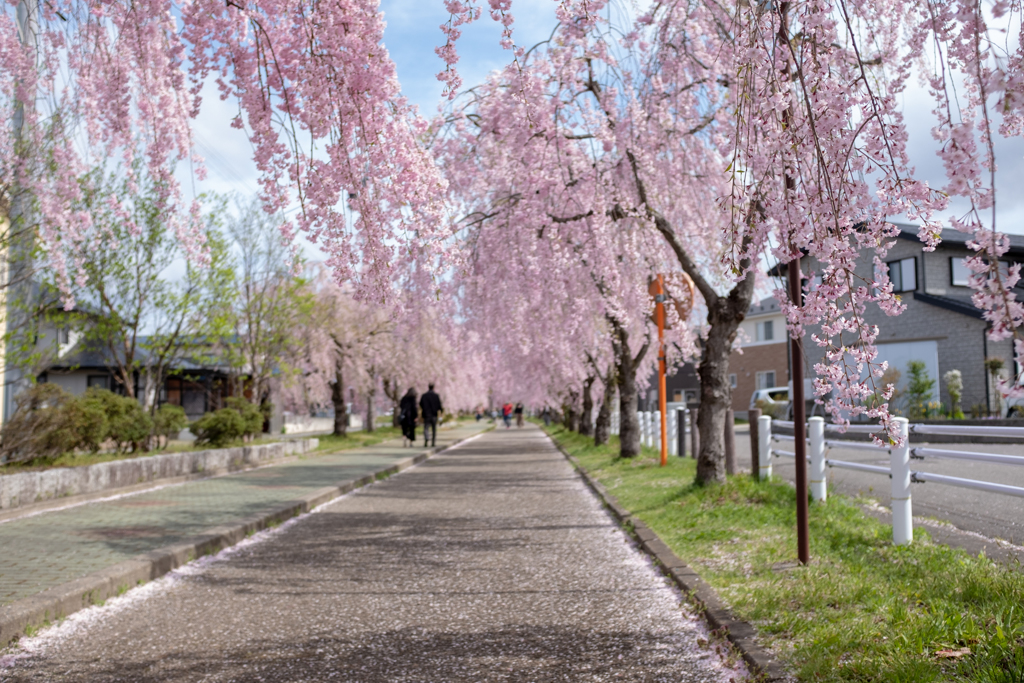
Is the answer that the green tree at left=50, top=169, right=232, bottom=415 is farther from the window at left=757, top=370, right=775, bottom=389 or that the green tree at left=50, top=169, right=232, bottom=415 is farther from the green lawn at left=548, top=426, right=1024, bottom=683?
the window at left=757, top=370, right=775, bottom=389

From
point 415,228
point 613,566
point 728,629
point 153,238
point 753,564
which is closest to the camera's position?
point 728,629

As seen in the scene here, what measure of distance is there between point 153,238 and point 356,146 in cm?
1226

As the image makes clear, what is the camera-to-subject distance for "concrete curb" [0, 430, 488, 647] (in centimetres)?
492

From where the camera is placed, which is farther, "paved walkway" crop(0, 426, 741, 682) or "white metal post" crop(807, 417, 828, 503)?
"white metal post" crop(807, 417, 828, 503)

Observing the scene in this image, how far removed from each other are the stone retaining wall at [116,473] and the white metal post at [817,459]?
9.78m

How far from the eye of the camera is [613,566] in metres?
6.97


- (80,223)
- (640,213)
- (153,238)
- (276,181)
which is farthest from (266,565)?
(153,238)

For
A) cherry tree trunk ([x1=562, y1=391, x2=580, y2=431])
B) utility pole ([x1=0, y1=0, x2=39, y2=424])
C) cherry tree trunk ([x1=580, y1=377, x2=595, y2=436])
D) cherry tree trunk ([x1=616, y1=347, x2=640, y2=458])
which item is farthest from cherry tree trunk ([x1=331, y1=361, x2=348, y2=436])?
utility pole ([x1=0, y1=0, x2=39, y2=424])

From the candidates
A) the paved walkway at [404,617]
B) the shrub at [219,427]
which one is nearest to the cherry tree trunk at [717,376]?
the paved walkway at [404,617]

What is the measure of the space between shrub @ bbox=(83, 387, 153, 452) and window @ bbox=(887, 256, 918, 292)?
2641 cm

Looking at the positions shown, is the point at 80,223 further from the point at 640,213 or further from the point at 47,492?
the point at 640,213

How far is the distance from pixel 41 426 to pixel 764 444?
10.4 metres

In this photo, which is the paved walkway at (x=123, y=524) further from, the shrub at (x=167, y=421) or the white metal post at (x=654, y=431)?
the white metal post at (x=654, y=431)

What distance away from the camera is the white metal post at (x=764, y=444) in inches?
396
